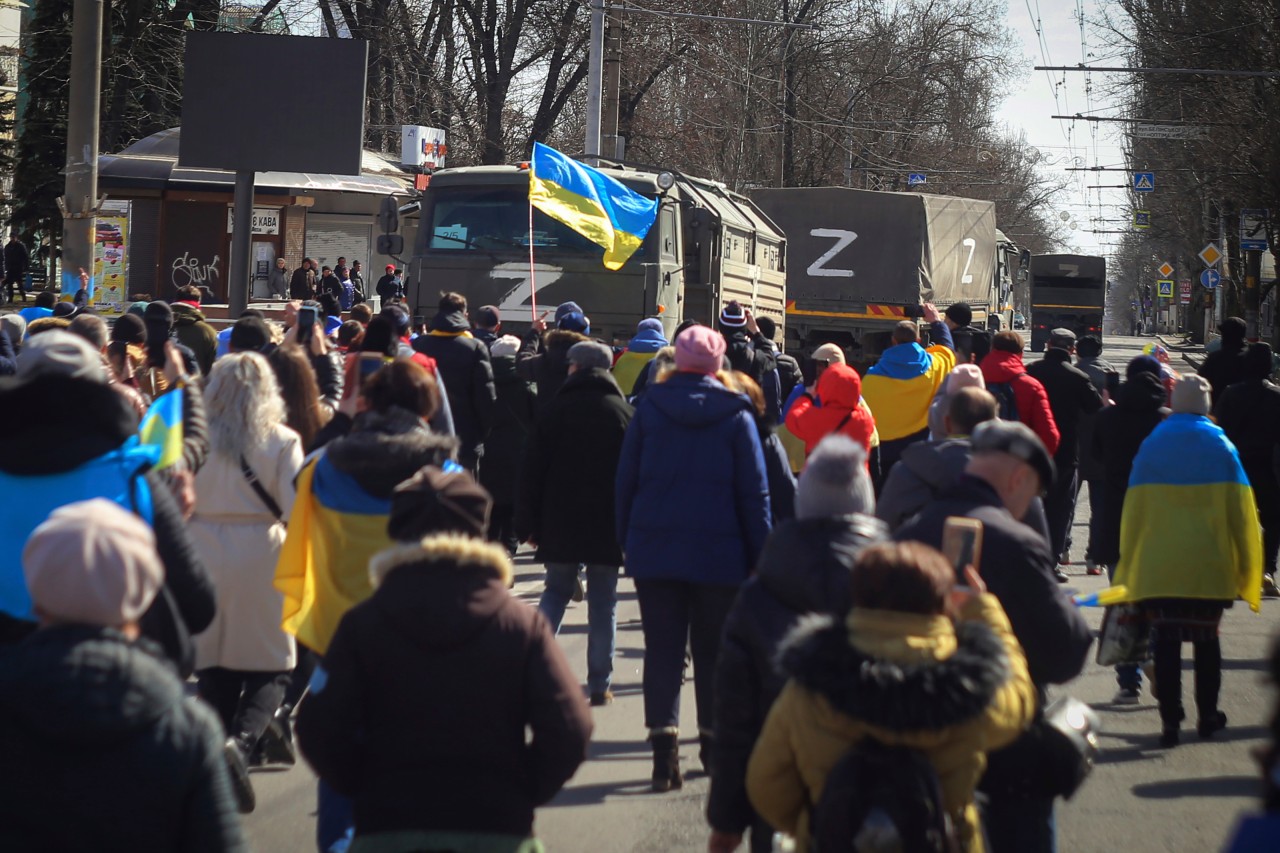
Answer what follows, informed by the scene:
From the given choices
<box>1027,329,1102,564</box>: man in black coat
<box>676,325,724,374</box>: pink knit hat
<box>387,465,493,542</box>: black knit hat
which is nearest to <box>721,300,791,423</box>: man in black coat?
<box>1027,329,1102,564</box>: man in black coat

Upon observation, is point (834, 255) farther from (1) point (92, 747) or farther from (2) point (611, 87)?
(1) point (92, 747)

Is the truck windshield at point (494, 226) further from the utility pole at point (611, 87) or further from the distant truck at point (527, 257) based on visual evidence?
the utility pole at point (611, 87)

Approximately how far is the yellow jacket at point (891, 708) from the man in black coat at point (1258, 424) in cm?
699

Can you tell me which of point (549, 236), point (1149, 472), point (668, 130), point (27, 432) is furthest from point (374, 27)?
point (27, 432)

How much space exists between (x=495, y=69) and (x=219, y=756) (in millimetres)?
32709

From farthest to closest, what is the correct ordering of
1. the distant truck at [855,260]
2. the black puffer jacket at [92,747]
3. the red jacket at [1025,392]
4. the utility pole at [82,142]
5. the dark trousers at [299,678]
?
the distant truck at [855,260], the utility pole at [82,142], the red jacket at [1025,392], the dark trousers at [299,678], the black puffer jacket at [92,747]

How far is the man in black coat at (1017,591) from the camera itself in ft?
13.0

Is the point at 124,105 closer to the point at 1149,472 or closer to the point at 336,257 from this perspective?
the point at 336,257

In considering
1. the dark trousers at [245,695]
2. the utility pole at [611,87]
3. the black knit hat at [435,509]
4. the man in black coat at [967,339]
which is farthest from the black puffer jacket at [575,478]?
the utility pole at [611,87]

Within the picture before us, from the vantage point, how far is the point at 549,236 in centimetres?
→ 1592

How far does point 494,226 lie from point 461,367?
6.05 metres

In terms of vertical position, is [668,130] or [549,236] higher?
[668,130]

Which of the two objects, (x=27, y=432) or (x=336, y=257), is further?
(x=336, y=257)

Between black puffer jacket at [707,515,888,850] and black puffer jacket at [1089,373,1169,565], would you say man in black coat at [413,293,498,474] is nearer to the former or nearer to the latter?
black puffer jacket at [1089,373,1169,565]
